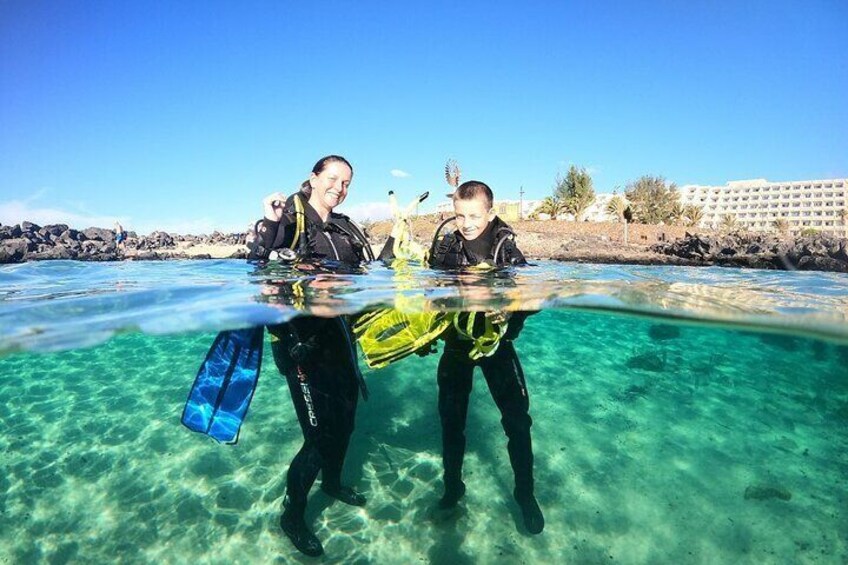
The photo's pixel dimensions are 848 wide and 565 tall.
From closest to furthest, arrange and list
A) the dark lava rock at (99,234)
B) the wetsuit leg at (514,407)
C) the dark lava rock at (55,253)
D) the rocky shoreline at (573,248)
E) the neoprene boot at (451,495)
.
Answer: the wetsuit leg at (514,407) < the neoprene boot at (451,495) < the rocky shoreline at (573,248) < the dark lava rock at (55,253) < the dark lava rock at (99,234)

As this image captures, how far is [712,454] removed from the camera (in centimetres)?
736

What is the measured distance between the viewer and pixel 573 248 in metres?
28.1

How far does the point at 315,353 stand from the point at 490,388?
199 cm

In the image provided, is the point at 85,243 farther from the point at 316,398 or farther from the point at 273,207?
the point at 316,398

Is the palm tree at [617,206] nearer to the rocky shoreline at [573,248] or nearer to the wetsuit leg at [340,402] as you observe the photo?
the rocky shoreline at [573,248]

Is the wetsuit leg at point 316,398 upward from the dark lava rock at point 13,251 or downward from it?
downward

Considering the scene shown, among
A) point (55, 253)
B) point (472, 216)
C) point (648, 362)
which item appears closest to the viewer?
point (472, 216)

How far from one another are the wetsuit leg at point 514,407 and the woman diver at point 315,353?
1482 mm

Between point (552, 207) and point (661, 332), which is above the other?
point (552, 207)

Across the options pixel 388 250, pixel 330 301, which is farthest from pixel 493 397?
pixel 388 250

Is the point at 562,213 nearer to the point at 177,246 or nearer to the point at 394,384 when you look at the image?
the point at 177,246

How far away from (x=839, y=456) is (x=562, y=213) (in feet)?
158

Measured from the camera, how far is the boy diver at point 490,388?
4.59m

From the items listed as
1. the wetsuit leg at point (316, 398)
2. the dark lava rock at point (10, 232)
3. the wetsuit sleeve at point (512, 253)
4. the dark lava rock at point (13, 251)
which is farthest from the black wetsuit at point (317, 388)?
the dark lava rock at point (10, 232)
